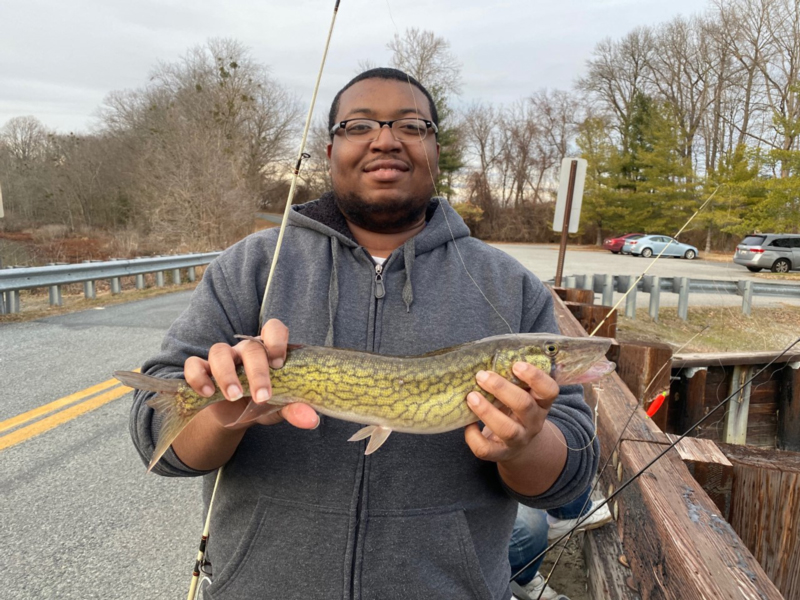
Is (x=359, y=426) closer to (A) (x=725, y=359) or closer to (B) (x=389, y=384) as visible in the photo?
(B) (x=389, y=384)

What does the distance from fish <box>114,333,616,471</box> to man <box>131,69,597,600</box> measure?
7 centimetres

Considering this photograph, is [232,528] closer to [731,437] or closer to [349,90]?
[349,90]

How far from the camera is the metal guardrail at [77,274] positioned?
9.00 meters

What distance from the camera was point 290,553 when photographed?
5.82ft

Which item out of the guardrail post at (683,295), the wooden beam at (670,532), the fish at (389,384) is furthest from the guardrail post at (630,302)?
the fish at (389,384)

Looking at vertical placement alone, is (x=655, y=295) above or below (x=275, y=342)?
below

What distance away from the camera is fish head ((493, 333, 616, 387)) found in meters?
1.74

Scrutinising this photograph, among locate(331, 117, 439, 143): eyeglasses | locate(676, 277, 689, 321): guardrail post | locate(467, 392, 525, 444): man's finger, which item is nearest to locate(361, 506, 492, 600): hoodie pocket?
locate(467, 392, 525, 444): man's finger

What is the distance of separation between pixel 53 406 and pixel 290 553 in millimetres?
4422

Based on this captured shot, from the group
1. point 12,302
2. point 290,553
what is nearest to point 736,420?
point 290,553

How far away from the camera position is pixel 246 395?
1.66 metres

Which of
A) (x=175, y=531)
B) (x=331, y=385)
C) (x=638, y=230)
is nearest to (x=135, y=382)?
(x=331, y=385)

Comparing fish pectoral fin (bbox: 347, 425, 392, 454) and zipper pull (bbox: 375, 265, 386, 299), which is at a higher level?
zipper pull (bbox: 375, 265, 386, 299)

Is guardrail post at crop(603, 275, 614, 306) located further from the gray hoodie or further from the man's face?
the man's face
